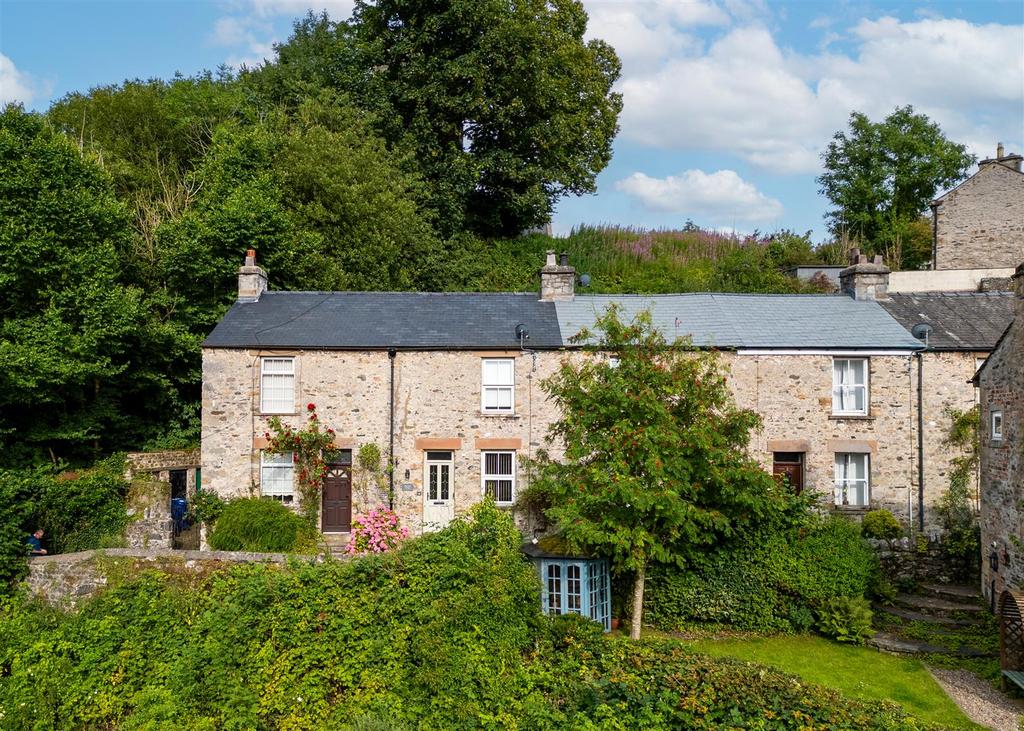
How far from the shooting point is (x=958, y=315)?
18.8m

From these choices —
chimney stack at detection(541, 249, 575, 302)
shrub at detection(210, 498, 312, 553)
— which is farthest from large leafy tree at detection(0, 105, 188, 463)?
chimney stack at detection(541, 249, 575, 302)

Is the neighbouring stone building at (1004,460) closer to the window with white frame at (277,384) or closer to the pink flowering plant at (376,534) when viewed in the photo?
the pink flowering plant at (376,534)

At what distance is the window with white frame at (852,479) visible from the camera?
56.7 feet

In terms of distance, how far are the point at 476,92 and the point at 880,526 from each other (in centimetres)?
2144

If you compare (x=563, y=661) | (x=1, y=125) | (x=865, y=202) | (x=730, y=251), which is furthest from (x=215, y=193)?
(x=865, y=202)

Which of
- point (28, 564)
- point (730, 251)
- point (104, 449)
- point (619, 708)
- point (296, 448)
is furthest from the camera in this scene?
point (730, 251)

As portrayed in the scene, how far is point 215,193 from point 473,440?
1214 cm

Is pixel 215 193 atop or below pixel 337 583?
atop

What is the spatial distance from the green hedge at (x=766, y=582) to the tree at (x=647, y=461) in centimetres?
84

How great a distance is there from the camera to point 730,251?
1245 inches

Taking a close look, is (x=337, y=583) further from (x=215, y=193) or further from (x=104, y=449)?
(x=215, y=193)

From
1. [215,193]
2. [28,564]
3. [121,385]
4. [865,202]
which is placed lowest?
[28,564]

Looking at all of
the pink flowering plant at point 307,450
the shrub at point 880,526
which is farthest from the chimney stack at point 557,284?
the shrub at point 880,526

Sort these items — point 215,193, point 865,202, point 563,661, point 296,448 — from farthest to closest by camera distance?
point 865,202 → point 215,193 → point 296,448 → point 563,661
